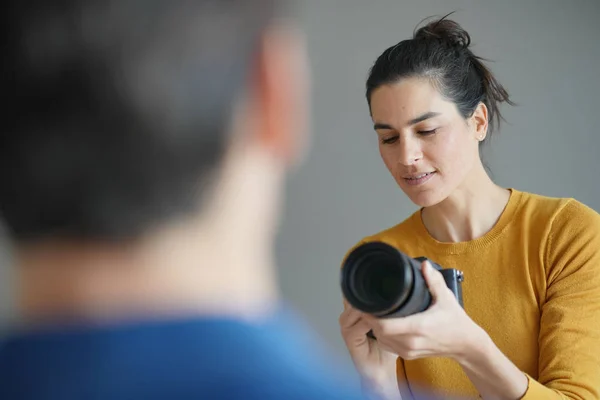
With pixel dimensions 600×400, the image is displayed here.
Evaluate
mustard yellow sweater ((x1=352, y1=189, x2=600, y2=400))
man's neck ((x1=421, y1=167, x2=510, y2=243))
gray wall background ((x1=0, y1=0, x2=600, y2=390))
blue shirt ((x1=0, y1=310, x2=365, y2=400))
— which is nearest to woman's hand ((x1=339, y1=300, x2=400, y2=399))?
mustard yellow sweater ((x1=352, y1=189, x2=600, y2=400))

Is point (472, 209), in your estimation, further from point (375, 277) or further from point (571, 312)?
point (375, 277)

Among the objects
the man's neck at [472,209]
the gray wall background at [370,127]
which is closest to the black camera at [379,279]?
the man's neck at [472,209]

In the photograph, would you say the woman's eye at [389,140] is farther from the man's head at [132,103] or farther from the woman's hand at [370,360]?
the man's head at [132,103]

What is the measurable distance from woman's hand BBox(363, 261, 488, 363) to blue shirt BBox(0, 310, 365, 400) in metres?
0.36

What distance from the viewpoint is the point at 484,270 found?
3.21 ft

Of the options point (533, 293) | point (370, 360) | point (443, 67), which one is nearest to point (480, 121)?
point (443, 67)

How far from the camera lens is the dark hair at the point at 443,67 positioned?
0.98 m

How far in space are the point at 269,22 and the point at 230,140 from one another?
54 mm

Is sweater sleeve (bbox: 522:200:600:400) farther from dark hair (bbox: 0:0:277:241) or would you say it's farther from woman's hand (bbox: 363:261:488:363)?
dark hair (bbox: 0:0:277:241)

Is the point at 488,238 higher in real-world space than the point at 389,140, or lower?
lower

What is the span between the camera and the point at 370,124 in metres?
1.76

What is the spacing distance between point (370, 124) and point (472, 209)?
777 millimetres

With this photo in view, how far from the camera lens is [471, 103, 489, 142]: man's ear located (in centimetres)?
102

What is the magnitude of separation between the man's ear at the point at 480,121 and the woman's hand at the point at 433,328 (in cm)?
39
